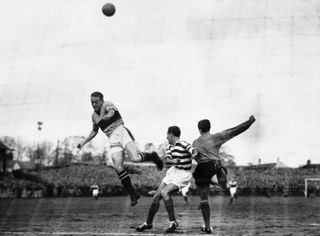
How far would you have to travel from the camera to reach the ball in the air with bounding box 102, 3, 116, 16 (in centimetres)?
1121

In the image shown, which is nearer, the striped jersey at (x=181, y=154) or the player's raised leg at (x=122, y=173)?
the striped jersey at (x=181, y=154)

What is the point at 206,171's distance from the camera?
29.6 ft

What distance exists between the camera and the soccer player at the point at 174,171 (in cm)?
890

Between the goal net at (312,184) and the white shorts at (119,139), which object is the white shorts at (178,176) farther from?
the goal net at (312,184)

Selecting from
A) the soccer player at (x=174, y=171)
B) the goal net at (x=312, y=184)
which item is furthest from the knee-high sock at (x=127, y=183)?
the goal net at (x=312, y=184)

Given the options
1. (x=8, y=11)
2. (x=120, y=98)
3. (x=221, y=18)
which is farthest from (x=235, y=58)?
(x=8, y=11)

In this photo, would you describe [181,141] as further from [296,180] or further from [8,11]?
[296,180]

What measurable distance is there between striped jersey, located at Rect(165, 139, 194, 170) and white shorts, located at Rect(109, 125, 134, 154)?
79 centimetres

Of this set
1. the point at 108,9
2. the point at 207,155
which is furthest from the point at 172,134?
the point at 108,9

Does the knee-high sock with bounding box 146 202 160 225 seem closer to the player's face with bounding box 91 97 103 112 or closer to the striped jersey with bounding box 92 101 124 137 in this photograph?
the striped jersey with bounding box 92 101 124 137

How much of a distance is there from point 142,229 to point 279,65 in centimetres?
452

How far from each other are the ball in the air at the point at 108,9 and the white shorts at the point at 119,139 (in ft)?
9.52

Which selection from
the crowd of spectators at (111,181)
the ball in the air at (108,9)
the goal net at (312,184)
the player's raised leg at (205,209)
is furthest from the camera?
the goal net at (312,184)

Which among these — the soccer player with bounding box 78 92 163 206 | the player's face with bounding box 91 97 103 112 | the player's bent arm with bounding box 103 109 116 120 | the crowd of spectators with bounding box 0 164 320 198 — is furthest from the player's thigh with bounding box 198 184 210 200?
the crowd of spectators with bounding box 0 164 320 198
